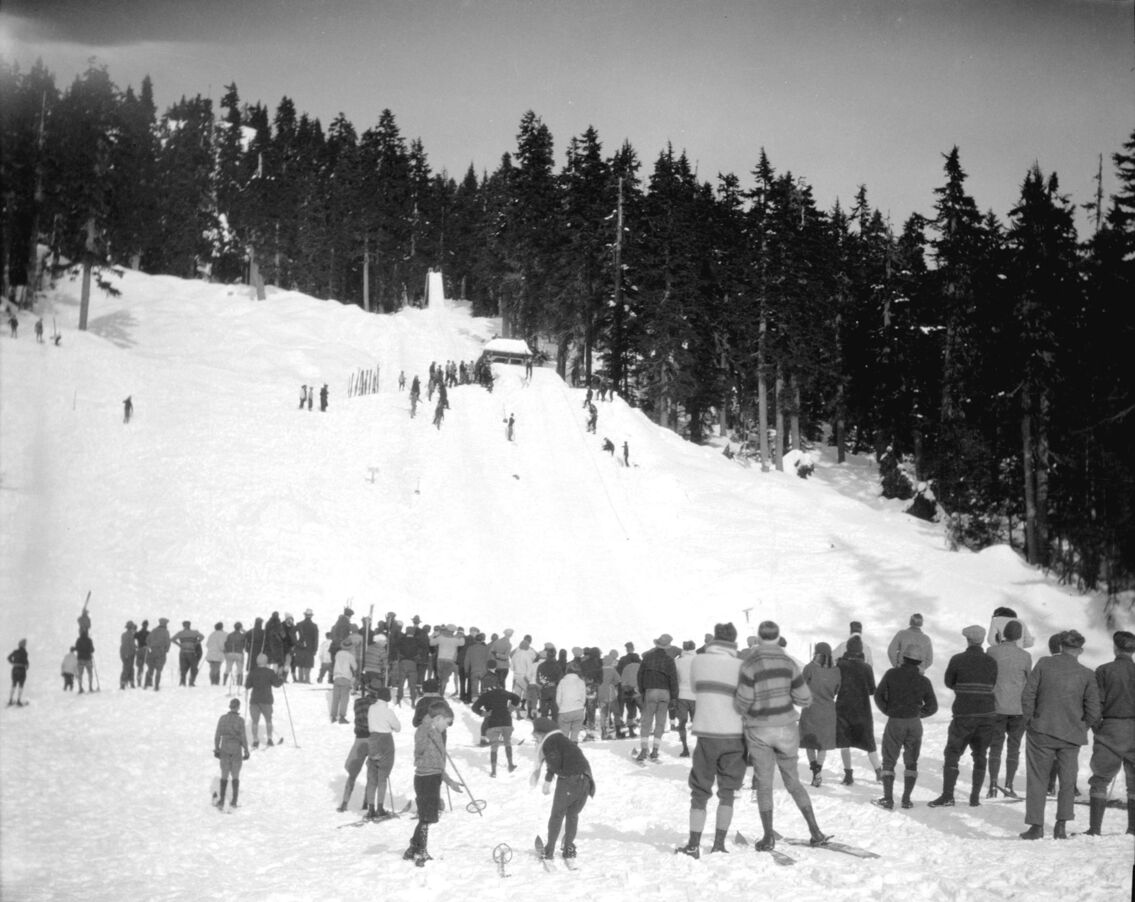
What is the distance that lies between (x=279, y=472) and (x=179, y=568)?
6897 mm

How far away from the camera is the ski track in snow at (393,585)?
802cm

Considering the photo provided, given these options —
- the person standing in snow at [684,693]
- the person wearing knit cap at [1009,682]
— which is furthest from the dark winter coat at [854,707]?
the person standing in snow at [684,693]

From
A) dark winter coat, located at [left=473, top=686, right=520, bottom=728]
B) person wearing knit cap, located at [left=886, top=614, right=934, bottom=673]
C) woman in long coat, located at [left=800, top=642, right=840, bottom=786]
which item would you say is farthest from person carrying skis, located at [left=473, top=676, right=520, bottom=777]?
person wearing knit cap, located at [left=886, top=614, right=934, bottom=673]

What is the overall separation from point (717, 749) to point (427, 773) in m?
3.11

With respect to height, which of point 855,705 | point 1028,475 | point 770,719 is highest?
point 1028,475

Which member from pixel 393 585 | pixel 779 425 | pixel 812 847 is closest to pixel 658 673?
pixel 812 847

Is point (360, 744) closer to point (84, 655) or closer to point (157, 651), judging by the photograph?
point (84, 655)

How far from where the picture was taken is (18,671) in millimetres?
11562

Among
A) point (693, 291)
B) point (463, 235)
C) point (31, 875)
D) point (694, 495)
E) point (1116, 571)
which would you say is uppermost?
point (463, 235)

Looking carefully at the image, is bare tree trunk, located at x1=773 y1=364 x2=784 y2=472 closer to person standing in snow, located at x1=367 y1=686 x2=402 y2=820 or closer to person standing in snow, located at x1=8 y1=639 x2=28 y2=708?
person standing in snow, located at x1=367 y1=686 x2=402 y2=820

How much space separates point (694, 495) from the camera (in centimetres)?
3519

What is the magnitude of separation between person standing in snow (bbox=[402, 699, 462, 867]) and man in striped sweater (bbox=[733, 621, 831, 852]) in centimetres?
314

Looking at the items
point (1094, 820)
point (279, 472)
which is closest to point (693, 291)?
point (279, 472)

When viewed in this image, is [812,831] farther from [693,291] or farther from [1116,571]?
[693,291]
